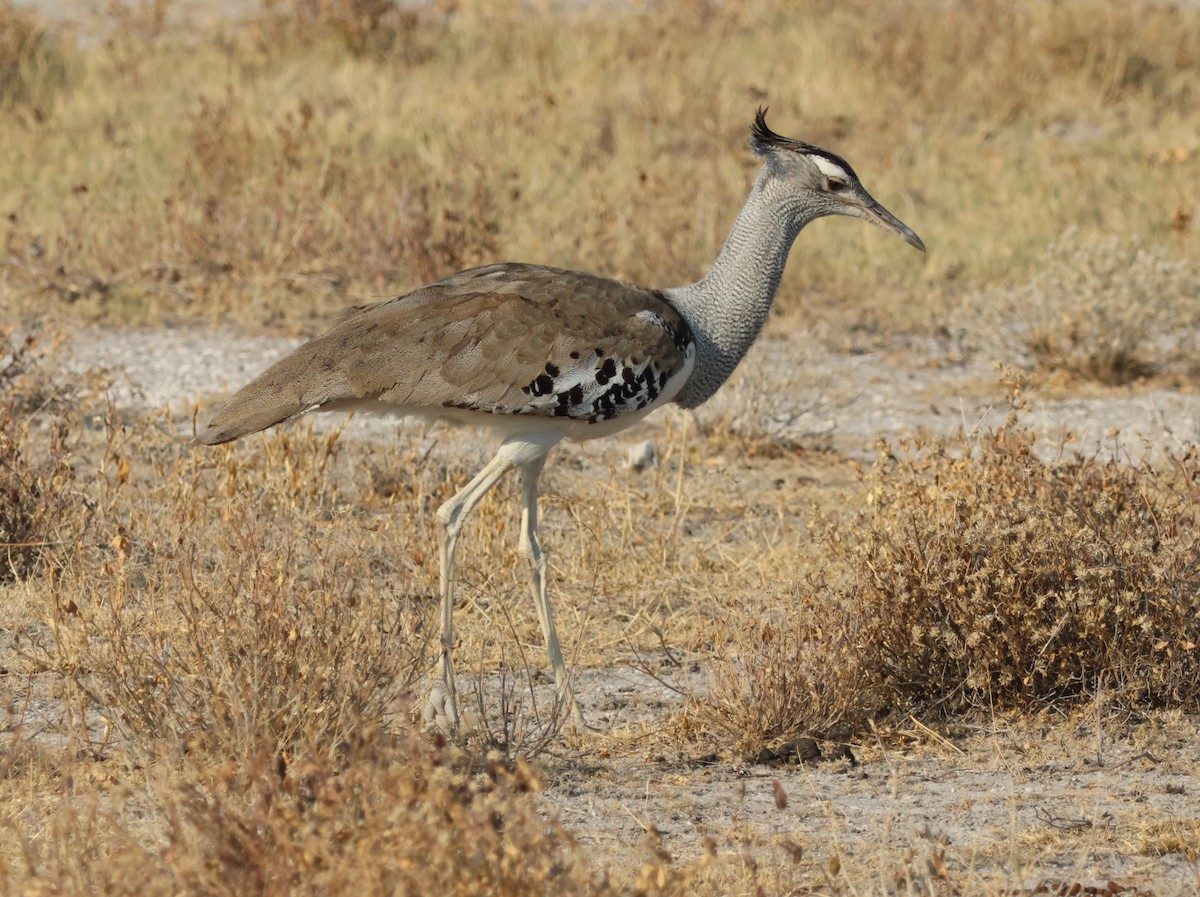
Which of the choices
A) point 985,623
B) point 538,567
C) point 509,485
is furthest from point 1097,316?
point 538,567

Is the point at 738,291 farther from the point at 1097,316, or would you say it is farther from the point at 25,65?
the point at 25,65

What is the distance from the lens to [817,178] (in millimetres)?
5473

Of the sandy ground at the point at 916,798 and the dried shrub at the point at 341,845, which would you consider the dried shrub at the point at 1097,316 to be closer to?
the sandy ground at the point at 916,798

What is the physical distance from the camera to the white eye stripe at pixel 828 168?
5434 millimetres

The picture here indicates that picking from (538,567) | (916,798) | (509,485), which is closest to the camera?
(916,798)

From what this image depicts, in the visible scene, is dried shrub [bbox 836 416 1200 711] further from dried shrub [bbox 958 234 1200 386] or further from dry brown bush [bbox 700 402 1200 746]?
dried shrub [bbox 958 234 1200 386]

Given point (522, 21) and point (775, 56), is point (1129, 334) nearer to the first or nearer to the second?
point (775, 56)

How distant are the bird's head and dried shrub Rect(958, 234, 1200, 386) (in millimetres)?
3539

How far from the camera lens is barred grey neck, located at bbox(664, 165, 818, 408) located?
5367mm

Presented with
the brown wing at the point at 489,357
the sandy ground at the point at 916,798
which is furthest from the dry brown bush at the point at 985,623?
the brown wing at the point at 489,357

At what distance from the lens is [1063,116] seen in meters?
13.0

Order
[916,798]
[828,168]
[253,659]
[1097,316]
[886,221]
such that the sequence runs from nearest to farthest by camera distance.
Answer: [253,659] < [916,798] < [828,168] < [886,221] < [1097,316]

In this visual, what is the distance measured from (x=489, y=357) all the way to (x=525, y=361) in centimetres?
10

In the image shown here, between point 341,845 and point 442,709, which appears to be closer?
point 341,845
